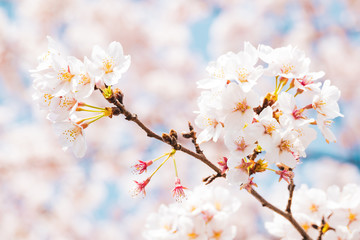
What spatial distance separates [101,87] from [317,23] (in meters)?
6.72

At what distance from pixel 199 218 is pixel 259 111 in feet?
2.22

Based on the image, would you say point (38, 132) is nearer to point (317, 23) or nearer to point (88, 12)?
point (88, 12)

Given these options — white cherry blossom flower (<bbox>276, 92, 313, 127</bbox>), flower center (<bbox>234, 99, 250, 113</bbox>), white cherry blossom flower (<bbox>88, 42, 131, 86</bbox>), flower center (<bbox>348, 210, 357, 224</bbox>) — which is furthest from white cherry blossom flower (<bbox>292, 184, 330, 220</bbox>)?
white cherry blossom flower (<bbox>88, 42, 131, 86</bbox>)

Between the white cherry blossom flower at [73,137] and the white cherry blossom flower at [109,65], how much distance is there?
0.24 m

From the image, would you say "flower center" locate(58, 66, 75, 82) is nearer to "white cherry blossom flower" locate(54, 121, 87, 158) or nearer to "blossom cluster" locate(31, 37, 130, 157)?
"blossom cluster" locate(31, 37, 130, 157)

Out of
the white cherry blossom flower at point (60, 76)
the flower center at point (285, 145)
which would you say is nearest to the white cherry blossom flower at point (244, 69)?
the flower center at point (285, 145)

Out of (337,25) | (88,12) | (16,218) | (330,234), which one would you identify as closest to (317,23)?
(337,25)

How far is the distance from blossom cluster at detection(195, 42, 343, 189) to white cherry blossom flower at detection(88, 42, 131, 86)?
326mm

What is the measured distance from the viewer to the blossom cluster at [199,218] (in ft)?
5.73

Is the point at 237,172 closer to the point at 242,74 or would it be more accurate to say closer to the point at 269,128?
the point at 269,128

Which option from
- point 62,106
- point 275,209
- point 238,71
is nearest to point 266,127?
point 238,71

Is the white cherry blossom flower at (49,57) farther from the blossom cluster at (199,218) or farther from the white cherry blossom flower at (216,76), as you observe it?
the blossom cluster at (199,218)

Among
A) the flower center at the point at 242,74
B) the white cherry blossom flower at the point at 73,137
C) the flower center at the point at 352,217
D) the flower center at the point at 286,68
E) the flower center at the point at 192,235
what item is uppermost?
the flower center at the point at 286,68

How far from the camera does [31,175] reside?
7.94 m
